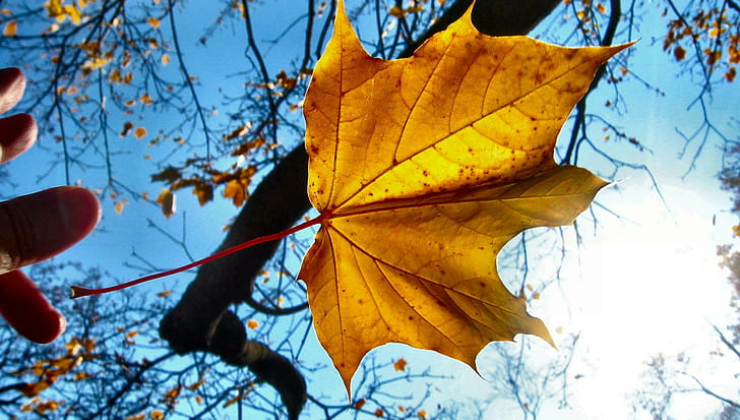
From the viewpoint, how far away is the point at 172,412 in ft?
10.4

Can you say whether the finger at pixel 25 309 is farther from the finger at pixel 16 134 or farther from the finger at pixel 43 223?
the finger at pixel 16 134

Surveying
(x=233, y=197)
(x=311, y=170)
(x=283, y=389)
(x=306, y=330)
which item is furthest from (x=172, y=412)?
(x=311, y=170)

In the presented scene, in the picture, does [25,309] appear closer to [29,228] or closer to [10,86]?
[29,228]

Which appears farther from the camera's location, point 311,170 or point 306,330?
point 306,330

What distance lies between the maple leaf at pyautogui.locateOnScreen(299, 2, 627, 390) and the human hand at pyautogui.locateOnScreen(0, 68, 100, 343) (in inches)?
19.6

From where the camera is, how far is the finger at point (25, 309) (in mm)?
887

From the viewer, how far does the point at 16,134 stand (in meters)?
0.89

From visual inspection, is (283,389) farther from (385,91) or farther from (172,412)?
(385,91)

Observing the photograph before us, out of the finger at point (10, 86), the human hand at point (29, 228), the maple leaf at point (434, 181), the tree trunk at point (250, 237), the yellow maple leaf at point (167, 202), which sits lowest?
the maple leaf at point (434, 181)

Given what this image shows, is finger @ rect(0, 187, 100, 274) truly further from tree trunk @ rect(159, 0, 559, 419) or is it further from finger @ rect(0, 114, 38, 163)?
tree trunk @ rect(159, 0, 559, 419)

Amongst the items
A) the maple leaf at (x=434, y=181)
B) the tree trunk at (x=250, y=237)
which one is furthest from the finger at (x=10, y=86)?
the tree trunk at (x=250, y=237)

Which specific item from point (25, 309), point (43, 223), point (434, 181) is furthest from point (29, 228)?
point (434, 181)

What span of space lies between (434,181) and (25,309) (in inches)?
37.6

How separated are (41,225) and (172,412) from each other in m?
3.06
